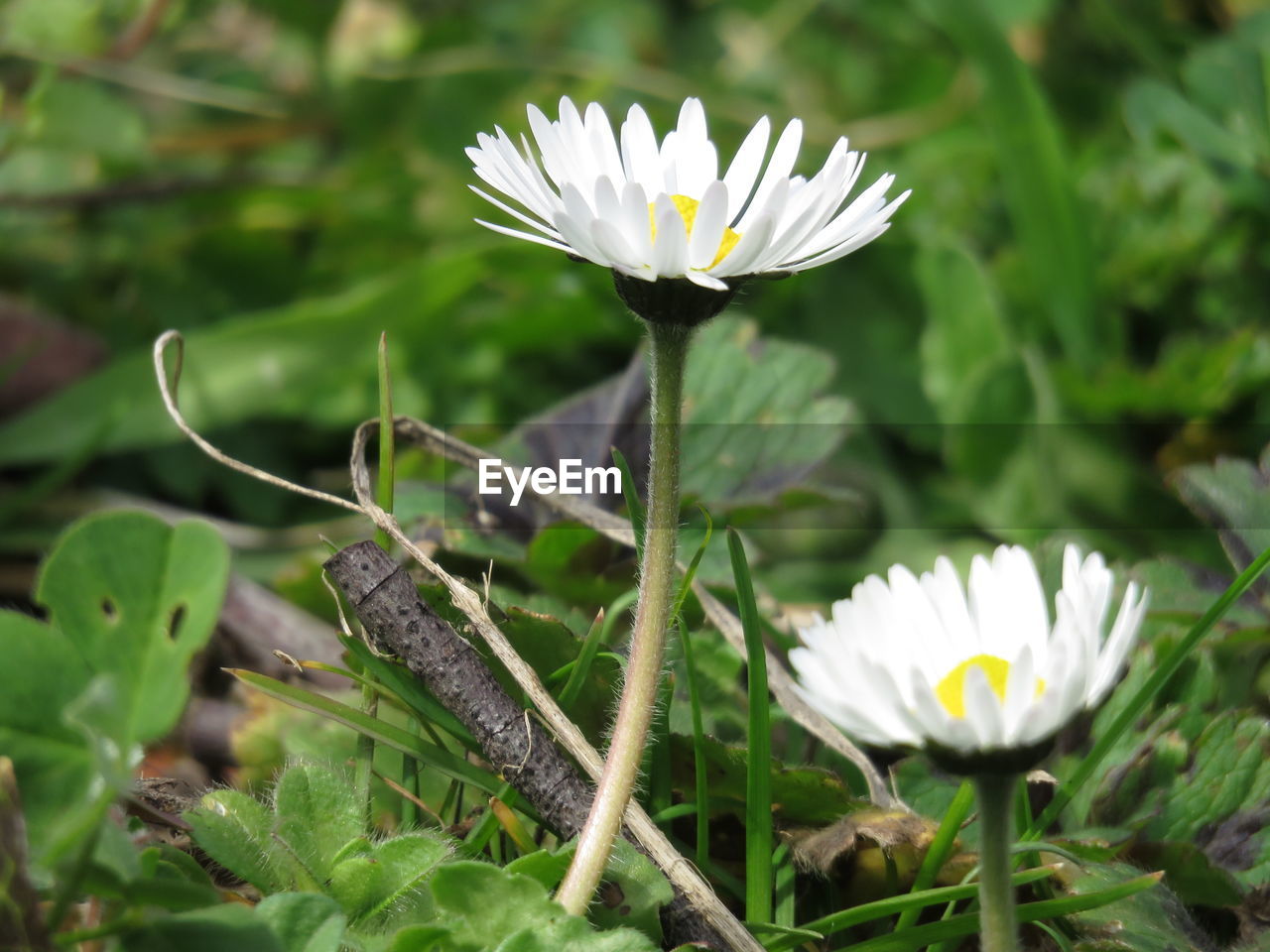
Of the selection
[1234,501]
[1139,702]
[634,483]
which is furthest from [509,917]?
[1234,501]

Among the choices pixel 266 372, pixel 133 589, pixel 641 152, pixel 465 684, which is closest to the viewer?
pixel 133 589

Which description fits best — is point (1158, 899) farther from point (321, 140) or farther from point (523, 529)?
point (321, 140)

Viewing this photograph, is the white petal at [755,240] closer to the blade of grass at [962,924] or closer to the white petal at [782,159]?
the white petal at [782,159]

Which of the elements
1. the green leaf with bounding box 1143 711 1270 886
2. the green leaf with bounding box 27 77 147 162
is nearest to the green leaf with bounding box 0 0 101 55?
the green leaf with bounding box 27 77 147 162

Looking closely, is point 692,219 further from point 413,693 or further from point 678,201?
point 413,693

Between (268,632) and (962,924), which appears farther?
(268,632)

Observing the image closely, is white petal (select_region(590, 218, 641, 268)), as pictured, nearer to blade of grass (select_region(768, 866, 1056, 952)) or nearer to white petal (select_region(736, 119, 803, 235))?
white petal (select_region(736, 119, 803, 235))

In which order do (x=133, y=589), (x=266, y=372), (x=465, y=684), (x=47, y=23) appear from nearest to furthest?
(x=133, y=589) → (x=465, y=684) → (x=47, y=23) → (x=266, y=372)
